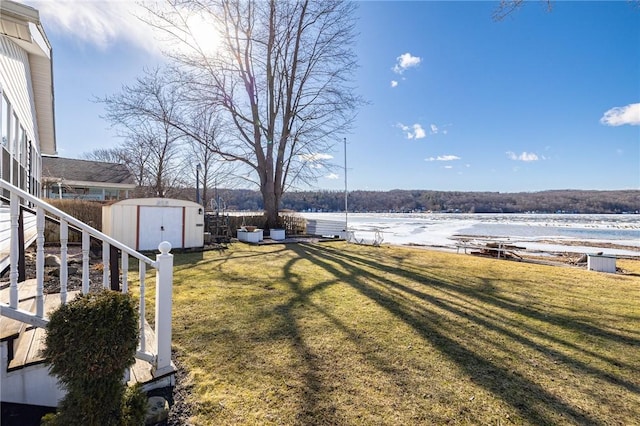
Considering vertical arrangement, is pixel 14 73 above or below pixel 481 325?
above

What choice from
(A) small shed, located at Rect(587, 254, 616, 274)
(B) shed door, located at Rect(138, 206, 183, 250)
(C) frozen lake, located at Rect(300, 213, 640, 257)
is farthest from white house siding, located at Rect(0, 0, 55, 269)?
(A) small shed, located at Rect(587, 254, 616, 274)

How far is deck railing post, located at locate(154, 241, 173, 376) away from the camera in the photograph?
99.7 inches

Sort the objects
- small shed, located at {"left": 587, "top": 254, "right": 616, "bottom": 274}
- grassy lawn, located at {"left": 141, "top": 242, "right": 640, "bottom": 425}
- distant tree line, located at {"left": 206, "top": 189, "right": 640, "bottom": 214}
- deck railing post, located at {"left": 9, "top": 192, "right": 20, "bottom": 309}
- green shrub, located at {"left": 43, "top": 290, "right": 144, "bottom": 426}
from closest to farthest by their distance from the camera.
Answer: green shrub, located at {"left": 43, "top": 290, "right": 144, "bottom": 426}
deck railing post, located at {"left": 9, "top": 192, "right": 20, "bottom": 309}
grassy lawn, located at {"left": 141, "top": 242, "right": 640, "bottom": 425}
small shed, located at {"left": 587, "top": 254, "right": 616, "bottom": 274}
distant tree line, located at {"left": 206, "top": 189, "right": 640, "bottom": 214}

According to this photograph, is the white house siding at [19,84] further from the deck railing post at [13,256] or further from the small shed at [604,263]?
the small shed at [604,263]

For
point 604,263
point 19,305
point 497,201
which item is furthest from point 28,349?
point 497,201

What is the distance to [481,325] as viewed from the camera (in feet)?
14.0

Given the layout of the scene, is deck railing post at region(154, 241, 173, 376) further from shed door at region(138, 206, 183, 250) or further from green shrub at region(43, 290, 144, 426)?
shed door at region(138, 206, 183, 250)

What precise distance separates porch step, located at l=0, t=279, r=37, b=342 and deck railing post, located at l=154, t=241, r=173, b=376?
2.89 ft

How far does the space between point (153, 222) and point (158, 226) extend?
224mm

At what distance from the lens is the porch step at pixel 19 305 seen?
2.04 metres

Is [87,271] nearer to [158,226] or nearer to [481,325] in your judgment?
[481,325]

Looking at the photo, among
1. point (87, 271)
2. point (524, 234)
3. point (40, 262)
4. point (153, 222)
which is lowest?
point (524, 234)

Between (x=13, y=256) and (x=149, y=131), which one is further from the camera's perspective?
(x=149, y=131)

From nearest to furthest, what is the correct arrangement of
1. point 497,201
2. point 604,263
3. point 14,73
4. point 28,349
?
1. point 28,349
2. point 14,73
3. point 604,263
4. point 497,201
